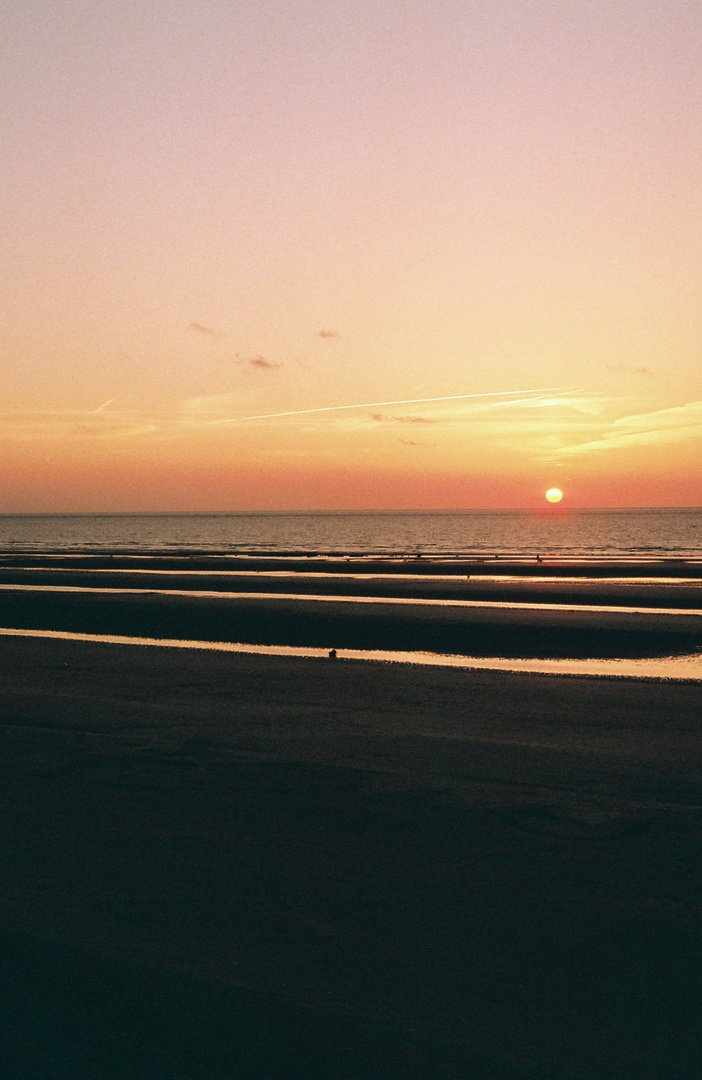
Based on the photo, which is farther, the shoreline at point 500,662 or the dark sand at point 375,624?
the dark sand at point 375,624

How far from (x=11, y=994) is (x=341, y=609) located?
83.8ft

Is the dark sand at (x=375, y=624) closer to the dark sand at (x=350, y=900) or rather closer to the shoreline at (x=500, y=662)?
the shoreline at (x=500, y=662)

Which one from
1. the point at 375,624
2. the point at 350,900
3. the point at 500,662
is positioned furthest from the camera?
the point at 375,624

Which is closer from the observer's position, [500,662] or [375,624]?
[500,662]

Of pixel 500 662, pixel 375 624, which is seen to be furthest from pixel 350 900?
pixel 375 624

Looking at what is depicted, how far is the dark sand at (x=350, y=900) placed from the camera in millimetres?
4848

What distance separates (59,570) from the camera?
189 feet

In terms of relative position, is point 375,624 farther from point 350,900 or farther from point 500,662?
point 350,900

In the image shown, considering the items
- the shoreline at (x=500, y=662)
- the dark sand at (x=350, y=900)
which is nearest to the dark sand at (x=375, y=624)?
the shoreline at (x=500, y=662)

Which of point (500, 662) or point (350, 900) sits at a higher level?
point (350, 900)

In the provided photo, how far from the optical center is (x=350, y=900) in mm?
6559

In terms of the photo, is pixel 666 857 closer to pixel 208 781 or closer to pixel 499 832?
pixel 499 832

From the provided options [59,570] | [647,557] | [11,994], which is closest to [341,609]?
[11,994]

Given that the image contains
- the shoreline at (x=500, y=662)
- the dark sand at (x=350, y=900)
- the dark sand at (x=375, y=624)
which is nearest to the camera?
the dark sand at (x=350, y=900)
